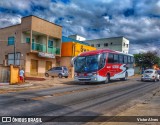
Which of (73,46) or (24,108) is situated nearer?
(24,108)

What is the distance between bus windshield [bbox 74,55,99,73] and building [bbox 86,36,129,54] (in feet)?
155

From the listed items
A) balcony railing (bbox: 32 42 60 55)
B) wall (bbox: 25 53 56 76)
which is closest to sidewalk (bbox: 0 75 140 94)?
wall (bbox: 25 53 56 76)

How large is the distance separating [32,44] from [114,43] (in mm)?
41026

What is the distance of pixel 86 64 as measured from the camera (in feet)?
76.5

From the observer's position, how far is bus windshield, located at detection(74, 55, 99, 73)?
22891mm

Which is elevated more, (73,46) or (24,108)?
(73,46)

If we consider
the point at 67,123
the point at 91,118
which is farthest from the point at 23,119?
the point at 91,118

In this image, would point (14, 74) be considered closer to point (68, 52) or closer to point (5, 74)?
Result: point (5, 74)

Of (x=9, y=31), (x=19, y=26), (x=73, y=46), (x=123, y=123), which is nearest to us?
(x=123, y=123)

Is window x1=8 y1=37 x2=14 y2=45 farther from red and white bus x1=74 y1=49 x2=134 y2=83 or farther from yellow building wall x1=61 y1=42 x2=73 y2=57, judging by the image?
red and white bus x1=74 y1=49 x2=134 y2=83

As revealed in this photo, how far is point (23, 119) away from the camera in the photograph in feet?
25.2

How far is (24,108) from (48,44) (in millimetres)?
29266

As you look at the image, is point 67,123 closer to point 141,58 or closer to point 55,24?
point 55,24

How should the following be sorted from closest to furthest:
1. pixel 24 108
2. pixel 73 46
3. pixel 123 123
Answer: pixel 123 123 < pixel 24 108 < pixel 73 46
